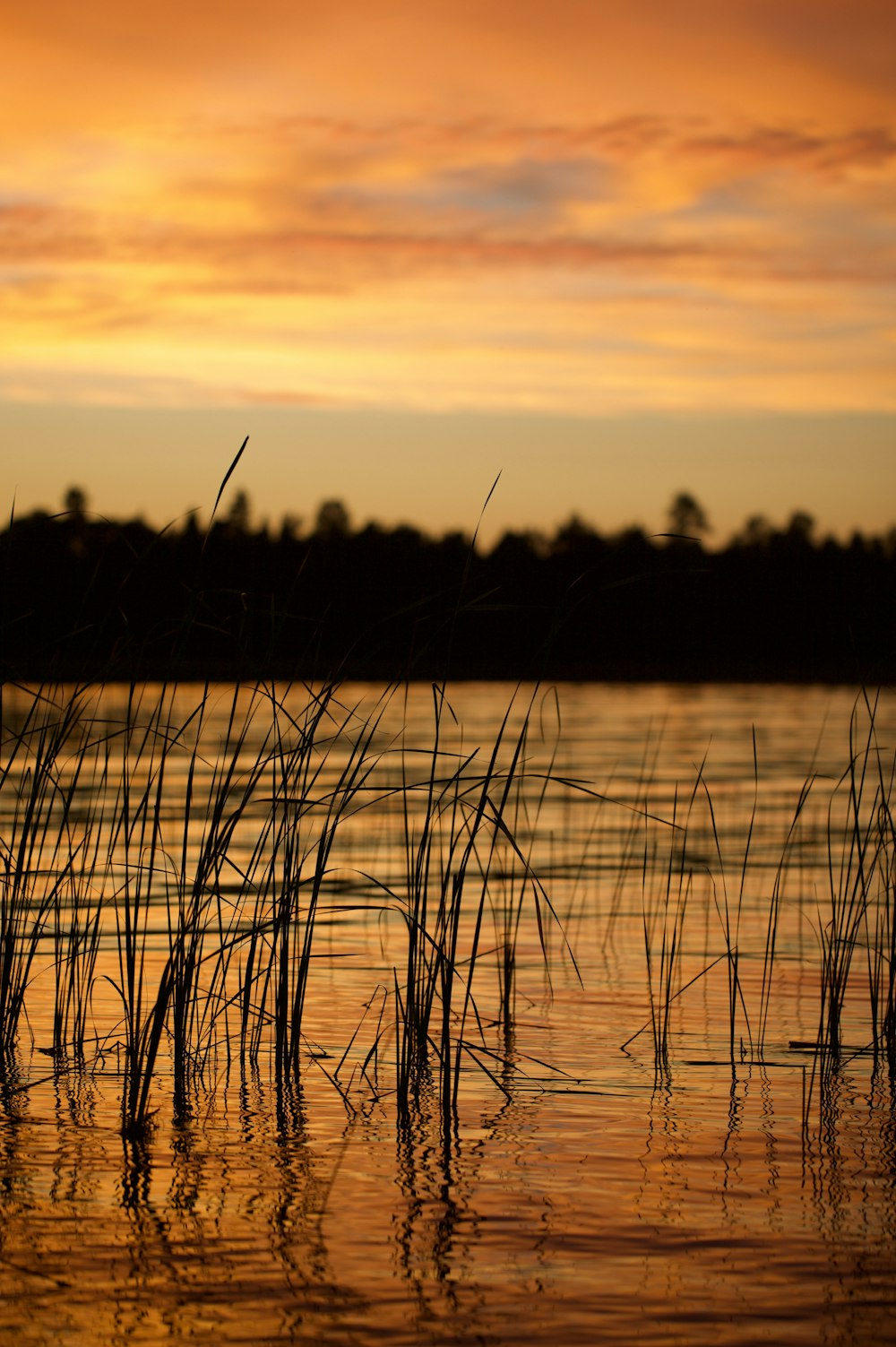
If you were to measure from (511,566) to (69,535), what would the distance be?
1.88m

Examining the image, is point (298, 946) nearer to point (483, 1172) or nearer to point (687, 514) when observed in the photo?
point (483, 1172)

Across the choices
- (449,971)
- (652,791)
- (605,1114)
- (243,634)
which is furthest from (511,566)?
(652,791)

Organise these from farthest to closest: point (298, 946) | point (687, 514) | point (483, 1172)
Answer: point (687, 514)
point (298, 946)
point (483, 1172)

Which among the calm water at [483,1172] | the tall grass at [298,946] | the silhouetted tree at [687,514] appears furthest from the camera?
the silhouetted tree at [687,514]

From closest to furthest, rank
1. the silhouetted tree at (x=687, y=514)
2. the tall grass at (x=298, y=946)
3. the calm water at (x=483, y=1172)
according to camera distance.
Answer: the calm water at (x=483, y=1172)
the tall grass at (x=298, y=946)
the silhouetted tree at (x=687, y=514)

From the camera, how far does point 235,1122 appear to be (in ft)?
18.2

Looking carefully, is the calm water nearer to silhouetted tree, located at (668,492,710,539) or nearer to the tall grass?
the tall grass

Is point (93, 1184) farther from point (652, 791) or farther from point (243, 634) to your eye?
point (652, 791)

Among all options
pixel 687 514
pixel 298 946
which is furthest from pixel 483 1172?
pixel 687 514

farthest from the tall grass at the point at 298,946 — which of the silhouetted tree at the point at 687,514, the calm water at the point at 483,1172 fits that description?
the silhouetted tree at the point at 687,514

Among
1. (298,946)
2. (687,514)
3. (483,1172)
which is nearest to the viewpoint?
(483,1172)

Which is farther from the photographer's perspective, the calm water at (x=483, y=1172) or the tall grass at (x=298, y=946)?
the tall grass at (x=298, y=946)

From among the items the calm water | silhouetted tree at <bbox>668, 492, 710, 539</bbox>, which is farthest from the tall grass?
silhouetted tree at <bbox>668, 492, 710, 539</bbox>

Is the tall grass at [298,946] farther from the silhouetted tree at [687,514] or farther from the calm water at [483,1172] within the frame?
the silhouetted tree at [687,514]
